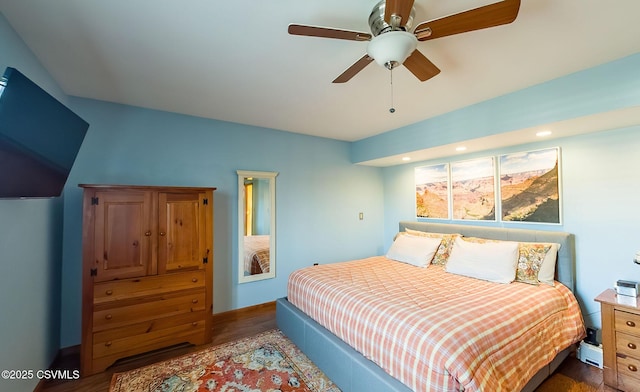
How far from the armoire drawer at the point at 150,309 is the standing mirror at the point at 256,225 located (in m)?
0.78

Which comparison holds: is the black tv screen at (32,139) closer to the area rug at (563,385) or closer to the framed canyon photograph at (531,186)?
the area rug at (563,385)

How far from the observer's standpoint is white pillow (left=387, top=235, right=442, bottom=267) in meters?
3.25

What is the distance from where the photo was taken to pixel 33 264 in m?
1.97

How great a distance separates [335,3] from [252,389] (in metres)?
2.70

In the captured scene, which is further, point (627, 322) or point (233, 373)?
point (233, 373)

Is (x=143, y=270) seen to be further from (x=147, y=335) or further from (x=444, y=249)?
(x=444, y=249)

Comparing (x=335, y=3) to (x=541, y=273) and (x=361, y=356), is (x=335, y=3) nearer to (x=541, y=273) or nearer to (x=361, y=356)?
(x=361, y=356)

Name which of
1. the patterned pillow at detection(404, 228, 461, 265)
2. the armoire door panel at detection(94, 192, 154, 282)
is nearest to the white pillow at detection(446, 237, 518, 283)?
the patterned pillow at detection(404, 228, 461, 265)

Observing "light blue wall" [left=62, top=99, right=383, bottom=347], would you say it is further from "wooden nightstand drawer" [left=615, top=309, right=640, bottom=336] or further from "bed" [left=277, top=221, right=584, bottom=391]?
"wooden nightstand drawer" [left=615, top=309, right=640, bottom=336]

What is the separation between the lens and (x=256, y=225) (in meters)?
3.54

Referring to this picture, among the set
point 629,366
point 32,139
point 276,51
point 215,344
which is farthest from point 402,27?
point 215,344

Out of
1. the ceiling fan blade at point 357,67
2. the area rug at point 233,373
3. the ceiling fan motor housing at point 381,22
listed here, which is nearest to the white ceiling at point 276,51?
the ceiling fan motor housing at point 381,22

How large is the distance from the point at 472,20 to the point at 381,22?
0.45 meters

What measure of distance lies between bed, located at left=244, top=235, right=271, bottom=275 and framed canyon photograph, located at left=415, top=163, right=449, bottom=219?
8.10 ft
